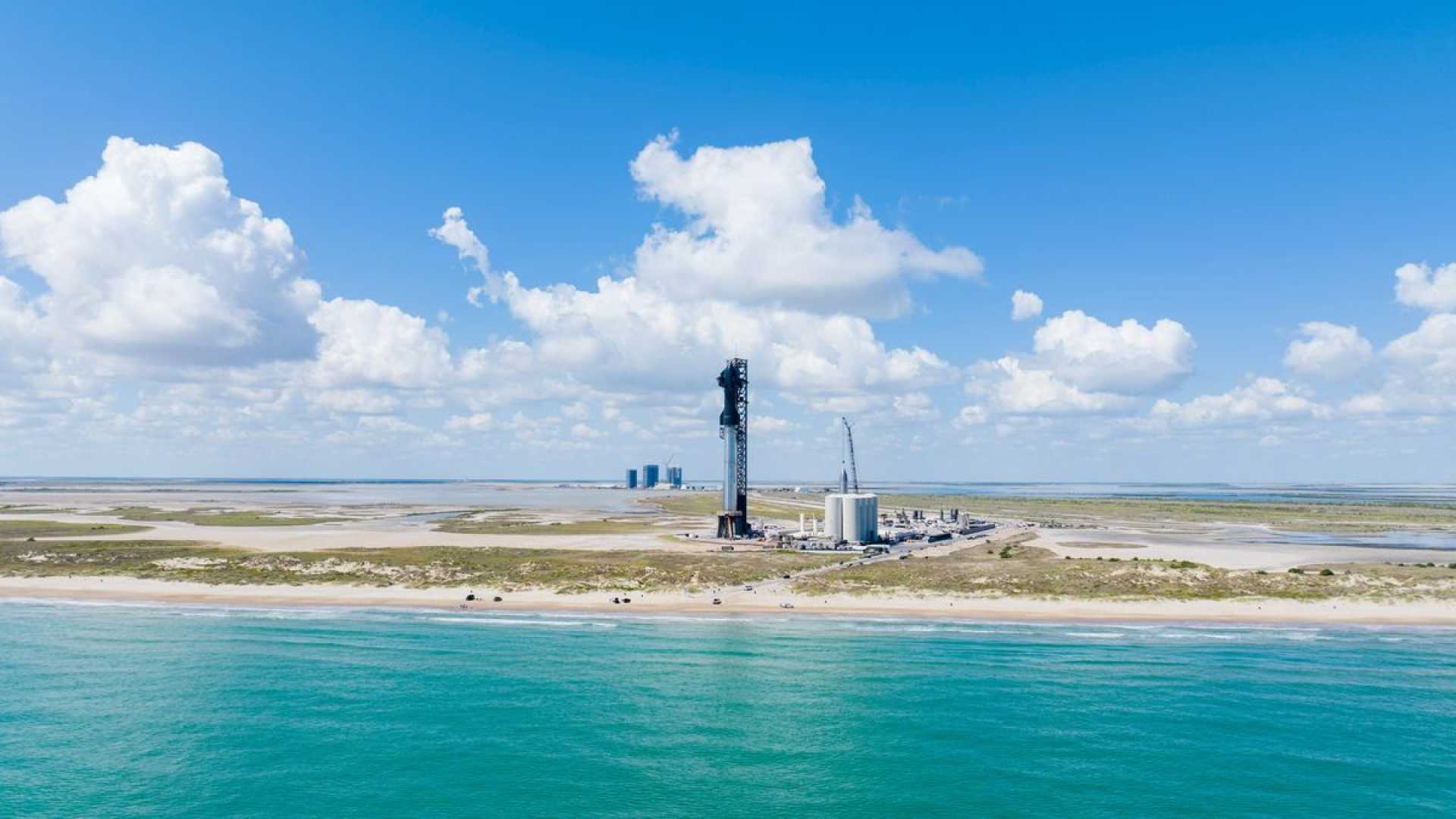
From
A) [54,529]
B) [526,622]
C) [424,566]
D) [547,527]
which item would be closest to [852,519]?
[424,566]

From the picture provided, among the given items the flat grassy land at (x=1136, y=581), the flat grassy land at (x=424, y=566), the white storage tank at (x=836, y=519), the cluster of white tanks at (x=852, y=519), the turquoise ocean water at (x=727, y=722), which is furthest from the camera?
the white storage tank at (x=836, y=519)

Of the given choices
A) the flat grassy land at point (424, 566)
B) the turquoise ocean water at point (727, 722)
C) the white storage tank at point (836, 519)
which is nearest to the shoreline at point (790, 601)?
the flat grassy land at point (424, 566)

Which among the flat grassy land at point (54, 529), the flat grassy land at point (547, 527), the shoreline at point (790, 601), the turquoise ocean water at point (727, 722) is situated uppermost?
the flat grassy land at point (54, 529)

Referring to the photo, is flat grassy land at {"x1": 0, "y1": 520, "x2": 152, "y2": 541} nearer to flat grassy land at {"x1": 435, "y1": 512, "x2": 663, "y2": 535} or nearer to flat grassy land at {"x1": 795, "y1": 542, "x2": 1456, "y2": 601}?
flat grassy land at {"x1": 435, "y1": 512, "x2": 663, "y2": 535}

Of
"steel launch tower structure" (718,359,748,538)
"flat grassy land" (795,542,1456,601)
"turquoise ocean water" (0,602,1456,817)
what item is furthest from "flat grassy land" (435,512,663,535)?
"turquoise ocean water" (0,602,1456,817)

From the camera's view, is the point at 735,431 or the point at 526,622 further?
the point at 735,431

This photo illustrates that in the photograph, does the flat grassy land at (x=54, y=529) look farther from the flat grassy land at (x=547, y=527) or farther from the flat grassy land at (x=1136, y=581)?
the flat grassy land at (x=1136, y=581)

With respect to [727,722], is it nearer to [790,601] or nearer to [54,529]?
[790,601]
